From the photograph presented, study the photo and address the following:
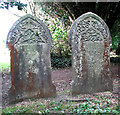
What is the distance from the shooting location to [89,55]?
429cm

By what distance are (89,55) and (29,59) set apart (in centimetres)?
180

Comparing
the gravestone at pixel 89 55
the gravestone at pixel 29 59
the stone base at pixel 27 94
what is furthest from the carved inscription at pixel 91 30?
the stone base at pixel 27 94

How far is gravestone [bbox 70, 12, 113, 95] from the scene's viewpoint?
422 centimetres

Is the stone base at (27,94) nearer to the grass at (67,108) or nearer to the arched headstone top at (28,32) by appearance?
the grass at (67,108)

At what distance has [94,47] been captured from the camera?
432cm

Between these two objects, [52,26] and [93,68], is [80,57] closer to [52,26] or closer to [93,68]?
[93,68]

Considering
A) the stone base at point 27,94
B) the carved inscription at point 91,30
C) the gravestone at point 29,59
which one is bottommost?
the stone base at point 27,94

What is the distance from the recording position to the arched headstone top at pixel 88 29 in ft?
14.0

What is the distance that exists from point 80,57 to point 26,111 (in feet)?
6.92

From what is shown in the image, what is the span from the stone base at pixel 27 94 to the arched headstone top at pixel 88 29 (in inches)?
66.7

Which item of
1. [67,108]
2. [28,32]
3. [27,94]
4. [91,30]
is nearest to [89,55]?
[91,30]

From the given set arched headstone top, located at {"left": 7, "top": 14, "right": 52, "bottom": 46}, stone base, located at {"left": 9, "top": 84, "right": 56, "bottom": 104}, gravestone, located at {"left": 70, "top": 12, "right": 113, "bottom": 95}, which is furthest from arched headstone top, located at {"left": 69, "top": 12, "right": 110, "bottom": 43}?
stone base, located at {"left": 9, "top": 84, "right": 56, "bottom": 104}

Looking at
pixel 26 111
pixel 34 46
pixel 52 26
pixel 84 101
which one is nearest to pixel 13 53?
pixel 34 46

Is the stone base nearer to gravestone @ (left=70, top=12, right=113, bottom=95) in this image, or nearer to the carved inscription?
gravestone @ (left=70, top=12, right=113, bottom=95)
